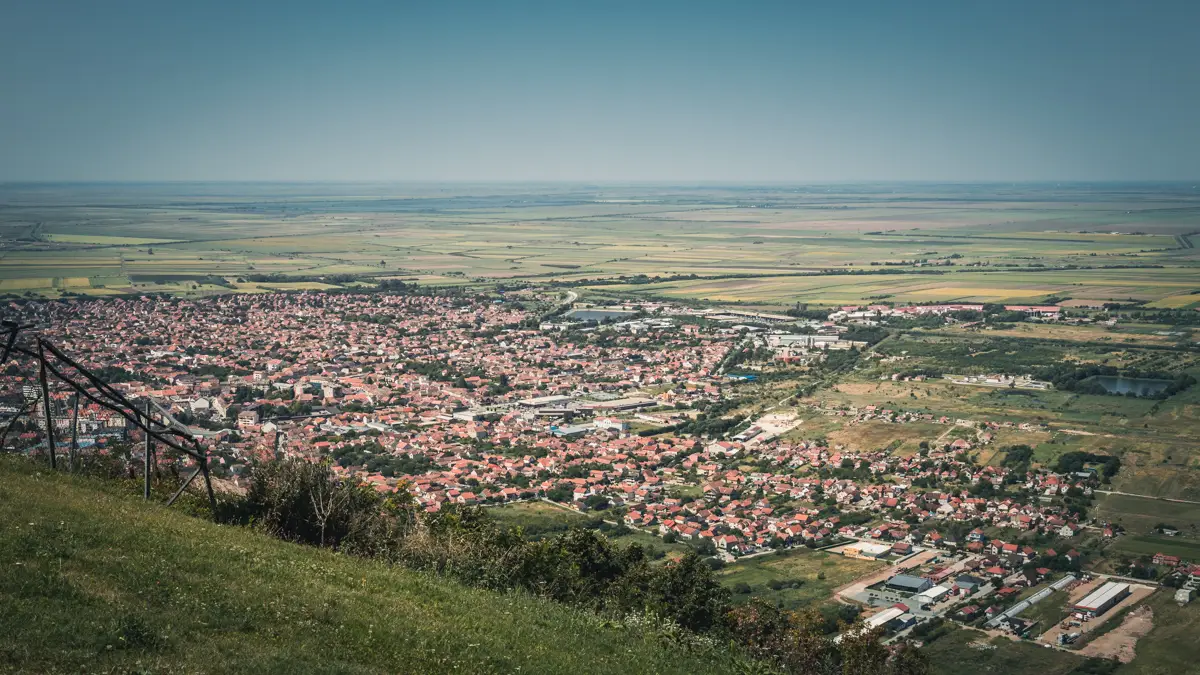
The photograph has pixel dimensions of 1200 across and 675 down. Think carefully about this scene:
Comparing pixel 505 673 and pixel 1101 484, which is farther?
pixel 1101 484

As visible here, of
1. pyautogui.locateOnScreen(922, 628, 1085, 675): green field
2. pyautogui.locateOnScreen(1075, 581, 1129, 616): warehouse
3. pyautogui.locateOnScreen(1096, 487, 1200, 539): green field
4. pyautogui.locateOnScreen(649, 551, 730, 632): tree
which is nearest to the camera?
pyautogui.locateOnScreen(649, 551, 730, 632): tree

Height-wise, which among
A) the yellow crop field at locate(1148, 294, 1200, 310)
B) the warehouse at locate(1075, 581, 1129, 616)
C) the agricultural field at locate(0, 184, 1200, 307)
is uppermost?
the agricultural field at locate(0, 184, 1200, 307)

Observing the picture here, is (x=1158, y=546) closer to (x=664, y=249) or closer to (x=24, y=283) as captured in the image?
(x=24, y=283)

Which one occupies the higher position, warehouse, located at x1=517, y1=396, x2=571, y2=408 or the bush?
the bush

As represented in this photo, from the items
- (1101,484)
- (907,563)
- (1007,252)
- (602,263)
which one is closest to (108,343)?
(907,563)

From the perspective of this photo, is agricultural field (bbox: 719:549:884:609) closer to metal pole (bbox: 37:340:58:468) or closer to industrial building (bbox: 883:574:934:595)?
industrial building (bbox: 883:574:934:595)

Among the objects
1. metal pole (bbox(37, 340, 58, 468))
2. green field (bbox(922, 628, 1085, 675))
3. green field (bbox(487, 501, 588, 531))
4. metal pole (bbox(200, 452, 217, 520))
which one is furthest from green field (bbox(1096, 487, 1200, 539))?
metal pole (bbox(37, 340, 58, 468))

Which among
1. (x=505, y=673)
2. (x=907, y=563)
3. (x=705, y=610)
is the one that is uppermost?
(x=505, y=673)

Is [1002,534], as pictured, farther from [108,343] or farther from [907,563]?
[108,343]
